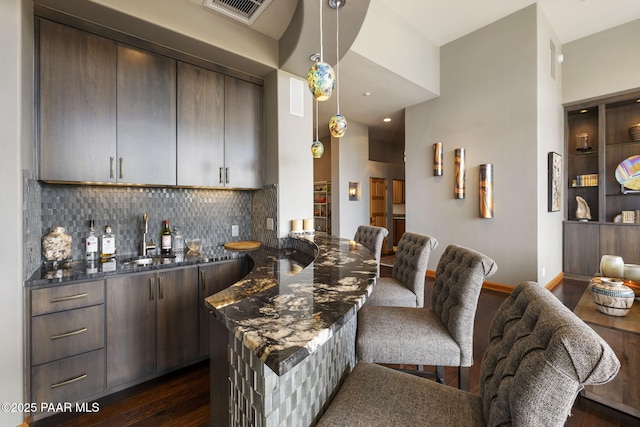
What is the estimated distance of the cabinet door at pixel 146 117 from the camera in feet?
7.25

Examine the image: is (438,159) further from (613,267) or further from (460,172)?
(613,267)

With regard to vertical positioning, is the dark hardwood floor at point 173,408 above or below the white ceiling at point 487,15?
below

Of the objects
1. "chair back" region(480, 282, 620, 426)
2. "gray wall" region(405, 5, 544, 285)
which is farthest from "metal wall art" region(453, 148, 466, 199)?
"chair back" region(480, 282, 620, 426)

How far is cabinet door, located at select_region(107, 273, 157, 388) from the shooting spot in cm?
189

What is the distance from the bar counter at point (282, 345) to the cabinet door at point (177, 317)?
112 cm

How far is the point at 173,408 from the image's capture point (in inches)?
70.7

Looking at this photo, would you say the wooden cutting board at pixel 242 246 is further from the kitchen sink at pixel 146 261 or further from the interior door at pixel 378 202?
the interior door at pixel 378 202

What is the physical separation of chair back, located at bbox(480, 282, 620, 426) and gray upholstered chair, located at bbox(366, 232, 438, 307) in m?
1.12

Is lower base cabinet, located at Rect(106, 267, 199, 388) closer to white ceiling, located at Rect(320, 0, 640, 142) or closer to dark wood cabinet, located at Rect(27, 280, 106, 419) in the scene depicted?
dark wood cabinet, located at Rect(27, 280, 106, 419)

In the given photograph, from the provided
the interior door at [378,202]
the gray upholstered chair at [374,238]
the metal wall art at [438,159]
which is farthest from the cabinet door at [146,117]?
the interior door at [378,202]

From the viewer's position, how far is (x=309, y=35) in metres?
2.32

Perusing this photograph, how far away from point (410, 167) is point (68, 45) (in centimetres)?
480

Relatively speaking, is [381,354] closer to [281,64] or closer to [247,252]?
[247,252]

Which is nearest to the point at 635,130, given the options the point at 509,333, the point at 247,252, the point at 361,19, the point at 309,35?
the point at 361,19
